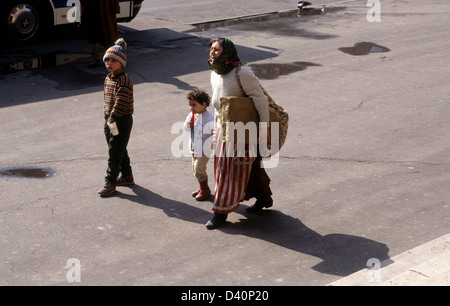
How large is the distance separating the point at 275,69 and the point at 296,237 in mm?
6920

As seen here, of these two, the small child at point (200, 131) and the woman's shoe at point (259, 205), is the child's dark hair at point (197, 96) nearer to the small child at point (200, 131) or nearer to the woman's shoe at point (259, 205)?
the small child at point (200, 131)

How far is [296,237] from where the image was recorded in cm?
707

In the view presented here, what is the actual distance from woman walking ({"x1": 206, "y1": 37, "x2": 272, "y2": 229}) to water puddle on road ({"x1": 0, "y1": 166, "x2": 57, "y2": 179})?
7.98 ft

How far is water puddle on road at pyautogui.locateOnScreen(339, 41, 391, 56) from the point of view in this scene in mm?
Answer: 14906

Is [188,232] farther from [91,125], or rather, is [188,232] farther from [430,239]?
[91,125]

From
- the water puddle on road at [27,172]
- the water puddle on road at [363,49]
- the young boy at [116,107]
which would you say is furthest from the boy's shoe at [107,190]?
the water puddle on road at [363,49]

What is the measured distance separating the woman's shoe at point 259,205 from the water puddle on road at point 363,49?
310 inches

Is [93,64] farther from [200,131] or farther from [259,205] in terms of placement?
[259,205]

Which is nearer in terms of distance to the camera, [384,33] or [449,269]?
[449,269]

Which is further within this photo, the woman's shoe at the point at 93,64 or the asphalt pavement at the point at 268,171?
the woman's shoe at the point at 93,64

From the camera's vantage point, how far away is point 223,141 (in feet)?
22.9

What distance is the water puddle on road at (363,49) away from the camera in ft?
48.9
